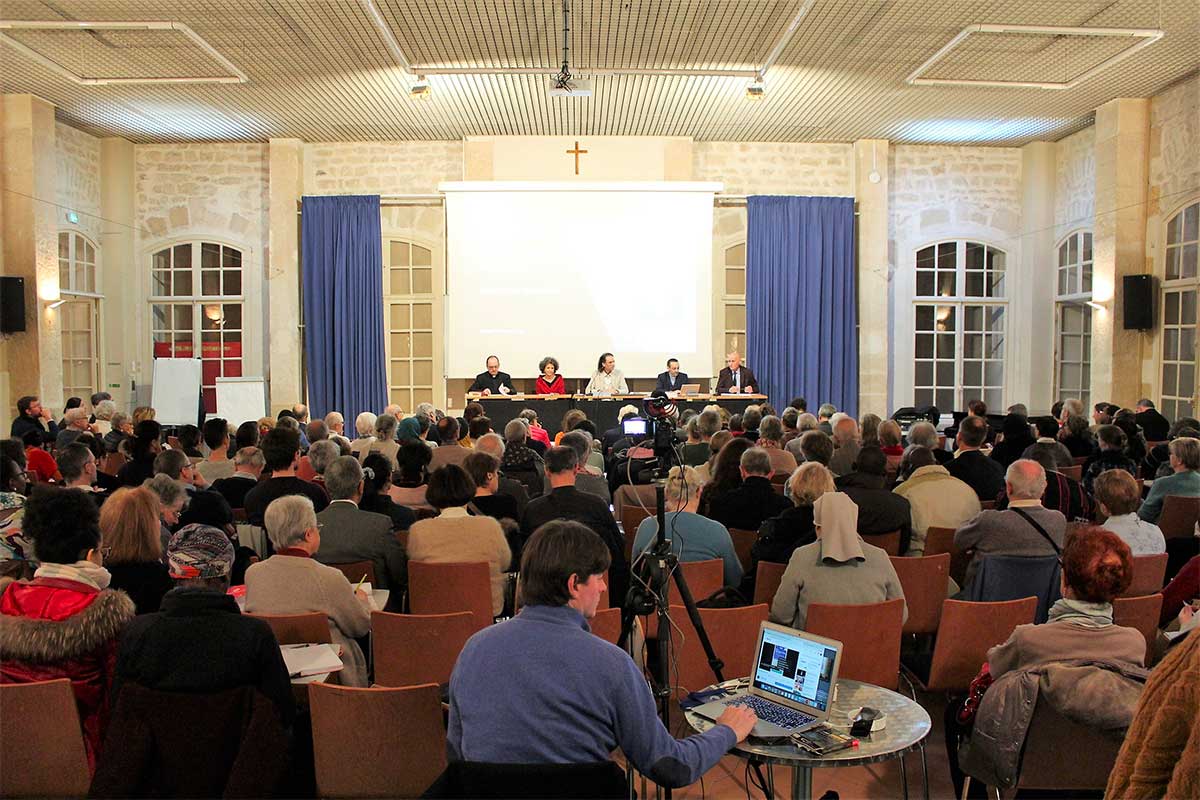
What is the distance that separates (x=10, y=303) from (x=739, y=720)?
10.9m

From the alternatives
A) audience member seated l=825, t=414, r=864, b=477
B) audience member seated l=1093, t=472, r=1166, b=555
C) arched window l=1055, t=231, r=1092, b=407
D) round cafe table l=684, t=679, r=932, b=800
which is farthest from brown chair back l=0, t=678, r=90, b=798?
arched window l=1055, t=231, r=1092, b=407

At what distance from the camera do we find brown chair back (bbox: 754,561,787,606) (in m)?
4.00

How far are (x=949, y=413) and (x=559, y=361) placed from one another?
550 cm

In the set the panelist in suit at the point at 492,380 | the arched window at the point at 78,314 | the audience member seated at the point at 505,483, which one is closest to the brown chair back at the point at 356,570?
the audience member seated at the point at 505,483

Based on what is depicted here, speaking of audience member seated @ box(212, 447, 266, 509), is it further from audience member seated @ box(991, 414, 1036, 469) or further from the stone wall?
the stone wall

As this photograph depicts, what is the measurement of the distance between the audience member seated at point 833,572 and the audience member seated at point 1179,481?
263 cm

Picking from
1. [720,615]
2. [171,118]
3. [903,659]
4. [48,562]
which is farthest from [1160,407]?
[171,118]

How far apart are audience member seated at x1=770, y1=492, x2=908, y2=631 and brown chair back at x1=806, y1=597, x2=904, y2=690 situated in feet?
0.41

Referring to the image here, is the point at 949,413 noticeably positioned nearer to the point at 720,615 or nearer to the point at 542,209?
the point at 542,209

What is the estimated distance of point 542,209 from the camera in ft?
41.5

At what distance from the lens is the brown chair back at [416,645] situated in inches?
127

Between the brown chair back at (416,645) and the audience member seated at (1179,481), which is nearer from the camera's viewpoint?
the brown chair back at (416,645)

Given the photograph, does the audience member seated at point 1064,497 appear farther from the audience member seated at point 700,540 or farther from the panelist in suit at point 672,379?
the panelist in suit at point 672,379

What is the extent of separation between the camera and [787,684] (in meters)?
2.64
